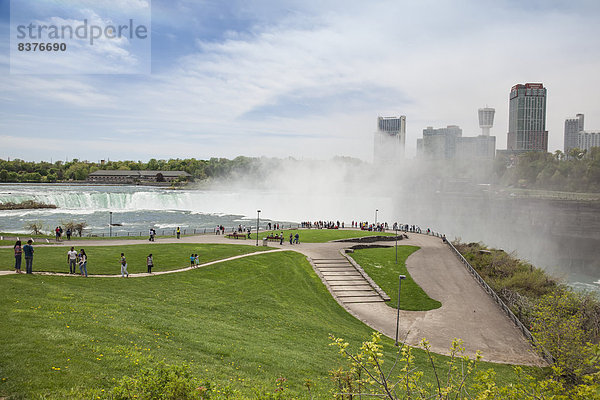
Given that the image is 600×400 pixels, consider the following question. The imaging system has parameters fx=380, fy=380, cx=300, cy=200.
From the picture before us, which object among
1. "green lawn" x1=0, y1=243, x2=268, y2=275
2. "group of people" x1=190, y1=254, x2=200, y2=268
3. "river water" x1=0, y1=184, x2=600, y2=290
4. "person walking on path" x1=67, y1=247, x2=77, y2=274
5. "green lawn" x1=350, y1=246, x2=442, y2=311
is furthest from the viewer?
"river water" x1=0, y1=184, x2=600, y2=290

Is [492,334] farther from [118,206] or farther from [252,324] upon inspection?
[118,206]

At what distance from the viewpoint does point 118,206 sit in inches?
3681

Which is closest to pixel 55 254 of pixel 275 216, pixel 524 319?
pixel 524 319

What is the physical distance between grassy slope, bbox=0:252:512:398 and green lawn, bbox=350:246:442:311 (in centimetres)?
589

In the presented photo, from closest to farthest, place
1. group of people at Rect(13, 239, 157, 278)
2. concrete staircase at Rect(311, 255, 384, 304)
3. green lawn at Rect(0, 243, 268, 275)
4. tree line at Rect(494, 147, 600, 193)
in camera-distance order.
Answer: group of people at Rect(13, 239, 157, 278), green lawn at Rect(0, 243, 268, 275), concrete staircase at Rect(311, 255, 384, 304), tree line at Rect(494, 147, 600, 193)

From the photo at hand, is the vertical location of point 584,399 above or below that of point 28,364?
above

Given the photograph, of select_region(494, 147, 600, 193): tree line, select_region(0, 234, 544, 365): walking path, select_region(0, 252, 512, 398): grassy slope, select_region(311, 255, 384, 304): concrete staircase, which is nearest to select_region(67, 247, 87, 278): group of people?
select_region(0, 252, 512, 398): grassy slope

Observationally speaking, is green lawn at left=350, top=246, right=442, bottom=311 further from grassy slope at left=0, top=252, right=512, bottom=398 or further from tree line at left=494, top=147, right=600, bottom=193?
tree line at left=494, top=147, right=600, bottom=193

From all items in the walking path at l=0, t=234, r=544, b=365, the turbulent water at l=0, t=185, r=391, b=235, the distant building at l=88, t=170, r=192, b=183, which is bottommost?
the walking path at l=0, t=234, r=544, b=365

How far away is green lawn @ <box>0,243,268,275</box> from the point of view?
24406 millimetres

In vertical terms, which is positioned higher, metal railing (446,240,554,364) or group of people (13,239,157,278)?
group of people (13,239,157,278)

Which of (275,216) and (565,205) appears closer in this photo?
(275,216)

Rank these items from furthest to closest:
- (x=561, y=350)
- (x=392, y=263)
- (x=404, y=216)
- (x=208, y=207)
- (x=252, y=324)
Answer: (x=404, y=216)
(x=208, y=207)
(x=392, y=263)
(x=252, y=324)
(x=561, y=350)

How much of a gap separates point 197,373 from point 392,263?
96.3 ft
